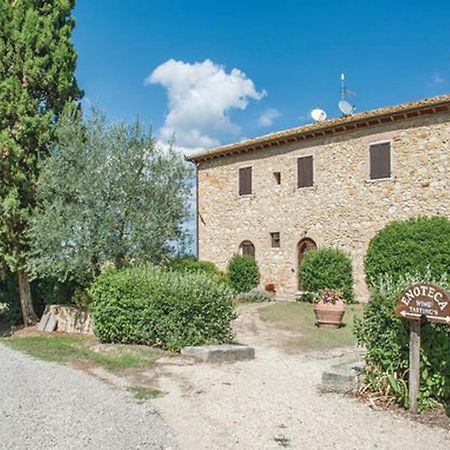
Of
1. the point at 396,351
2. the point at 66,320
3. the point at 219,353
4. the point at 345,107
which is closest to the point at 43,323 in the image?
the point at 66,320

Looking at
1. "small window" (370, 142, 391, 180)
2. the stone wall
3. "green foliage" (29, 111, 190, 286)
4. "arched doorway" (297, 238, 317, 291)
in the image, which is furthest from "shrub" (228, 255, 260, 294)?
"green foliage" (29, 111, 190, 286)

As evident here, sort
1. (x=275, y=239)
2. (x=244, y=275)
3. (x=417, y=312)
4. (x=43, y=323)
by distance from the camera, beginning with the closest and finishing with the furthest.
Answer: (x=417, y=312), (x=43, y=323), (x=275, y=239), (x=244, y=275)

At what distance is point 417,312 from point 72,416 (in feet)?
13.1

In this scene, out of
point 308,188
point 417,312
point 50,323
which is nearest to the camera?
point 417,312

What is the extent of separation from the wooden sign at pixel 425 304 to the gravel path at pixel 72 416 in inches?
118

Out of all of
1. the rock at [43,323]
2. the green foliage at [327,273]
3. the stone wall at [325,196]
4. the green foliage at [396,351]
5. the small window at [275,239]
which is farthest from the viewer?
the small window at [275,239]

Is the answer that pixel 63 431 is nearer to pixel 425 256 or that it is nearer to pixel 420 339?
pixel 420 339

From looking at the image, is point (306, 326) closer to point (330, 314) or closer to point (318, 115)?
point (330, 314)

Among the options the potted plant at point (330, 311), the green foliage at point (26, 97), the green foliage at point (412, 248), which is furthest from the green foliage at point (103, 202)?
the green foliage at point (412, 248)

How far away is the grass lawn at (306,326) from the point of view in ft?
35.6

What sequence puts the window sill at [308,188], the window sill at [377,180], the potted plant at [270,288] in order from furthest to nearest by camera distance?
the potted plant at [270,288] → the window sill at [308,188] → the window sill at [377,180]

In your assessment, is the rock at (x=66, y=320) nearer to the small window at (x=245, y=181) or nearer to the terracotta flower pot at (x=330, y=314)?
the terracotta flower pot at (x=330, y=314)

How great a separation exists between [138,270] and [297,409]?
5456 millimetres

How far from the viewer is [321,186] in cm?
1925
